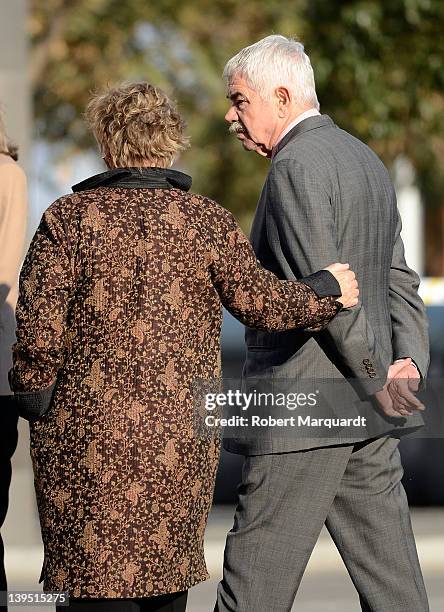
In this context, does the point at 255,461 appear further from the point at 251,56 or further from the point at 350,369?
the point at 251,56

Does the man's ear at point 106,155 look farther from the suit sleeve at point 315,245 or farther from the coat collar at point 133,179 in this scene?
the suit sleeve at point 315,245

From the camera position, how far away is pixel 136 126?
400 cm

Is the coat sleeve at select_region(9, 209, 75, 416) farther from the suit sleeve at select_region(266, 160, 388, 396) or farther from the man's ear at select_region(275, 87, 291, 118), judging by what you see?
the man's ear at select_region(275, 87, 291, 118)

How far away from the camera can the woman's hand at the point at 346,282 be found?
160 inches

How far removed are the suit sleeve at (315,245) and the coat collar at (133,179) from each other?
299 mm

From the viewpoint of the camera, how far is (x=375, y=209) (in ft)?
13.9

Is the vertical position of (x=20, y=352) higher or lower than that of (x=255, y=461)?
higher

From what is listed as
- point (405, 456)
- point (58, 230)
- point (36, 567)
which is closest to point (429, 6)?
point (405, 456)

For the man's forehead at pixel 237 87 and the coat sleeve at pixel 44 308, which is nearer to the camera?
the coat sleeve at pixel 44 308

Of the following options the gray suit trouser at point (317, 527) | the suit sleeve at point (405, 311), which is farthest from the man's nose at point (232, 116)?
the gray suit trouser at point (317, 527)

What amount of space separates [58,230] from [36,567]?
11.5 ft

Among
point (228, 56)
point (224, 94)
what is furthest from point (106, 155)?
point (228, 56)

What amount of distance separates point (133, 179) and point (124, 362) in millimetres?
468

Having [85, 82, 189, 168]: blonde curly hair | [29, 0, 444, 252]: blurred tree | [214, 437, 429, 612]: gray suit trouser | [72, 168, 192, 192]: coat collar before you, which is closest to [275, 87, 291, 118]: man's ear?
[85, 82, 189, 168]: blonde curly hair
